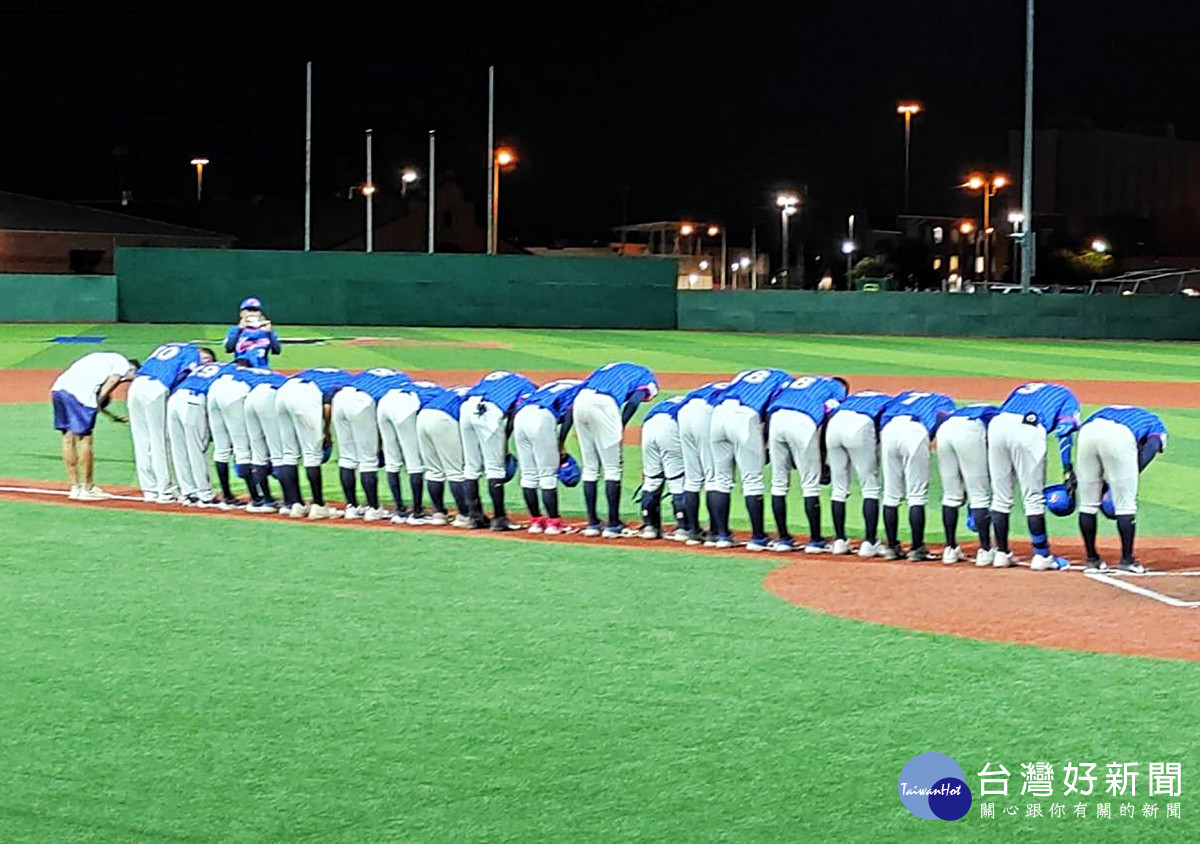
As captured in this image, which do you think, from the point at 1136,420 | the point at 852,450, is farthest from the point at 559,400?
the point at 1136,420

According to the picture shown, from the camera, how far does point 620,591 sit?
8086 millimetres

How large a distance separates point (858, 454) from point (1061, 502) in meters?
1.13

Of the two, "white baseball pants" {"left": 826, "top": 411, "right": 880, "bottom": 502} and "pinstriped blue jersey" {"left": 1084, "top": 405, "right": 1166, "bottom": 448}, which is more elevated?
"pinstriped blue jersey" {"left": 1084, "top": 405, "right": 1166, "bottom": 448}

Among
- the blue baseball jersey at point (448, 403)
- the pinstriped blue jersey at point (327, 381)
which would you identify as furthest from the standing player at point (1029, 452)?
the pinstriped blue jersey at point (327, 381)

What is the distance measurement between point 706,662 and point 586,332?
34.7 m

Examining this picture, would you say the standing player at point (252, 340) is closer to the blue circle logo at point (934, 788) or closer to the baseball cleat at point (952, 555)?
the baseball cleat at point (952, 555)

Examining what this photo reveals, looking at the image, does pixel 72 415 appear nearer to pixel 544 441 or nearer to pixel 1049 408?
pixel 544 441

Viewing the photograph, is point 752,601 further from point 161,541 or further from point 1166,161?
point 1166,161

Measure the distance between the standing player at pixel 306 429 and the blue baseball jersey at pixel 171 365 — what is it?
3.11 ft

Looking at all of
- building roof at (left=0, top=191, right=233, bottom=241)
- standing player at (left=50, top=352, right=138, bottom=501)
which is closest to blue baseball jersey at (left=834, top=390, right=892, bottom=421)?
standing player at (left=50, top=352, right=138, bottom=501)

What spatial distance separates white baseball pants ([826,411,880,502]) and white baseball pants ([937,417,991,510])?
0.38 m

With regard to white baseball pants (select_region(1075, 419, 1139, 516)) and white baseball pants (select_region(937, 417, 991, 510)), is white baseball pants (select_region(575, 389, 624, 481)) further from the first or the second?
white baseball pants (select_region(1075, 419, 1139, 516))

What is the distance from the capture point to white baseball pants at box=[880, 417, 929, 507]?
8977 mm

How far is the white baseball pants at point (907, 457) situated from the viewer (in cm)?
898
